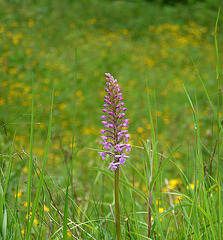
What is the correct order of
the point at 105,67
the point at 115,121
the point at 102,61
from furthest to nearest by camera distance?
the point at 102,61, the point at 105,67, the point at 115,121

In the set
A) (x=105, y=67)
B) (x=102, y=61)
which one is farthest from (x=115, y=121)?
(x=102, y=61)

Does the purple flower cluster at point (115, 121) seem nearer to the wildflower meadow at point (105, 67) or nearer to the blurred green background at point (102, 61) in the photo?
the wildflower meadow at point (105, 67)

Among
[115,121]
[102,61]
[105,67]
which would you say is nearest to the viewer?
[115,121]

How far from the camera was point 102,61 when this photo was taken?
35.4 ft

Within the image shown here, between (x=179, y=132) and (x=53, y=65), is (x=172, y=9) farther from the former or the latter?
(x=179, y=132)

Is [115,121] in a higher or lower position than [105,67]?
higher

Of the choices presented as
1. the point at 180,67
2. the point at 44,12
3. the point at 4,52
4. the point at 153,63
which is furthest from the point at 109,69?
the point at 44,12

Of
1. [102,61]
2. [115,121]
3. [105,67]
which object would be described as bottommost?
[105,67]

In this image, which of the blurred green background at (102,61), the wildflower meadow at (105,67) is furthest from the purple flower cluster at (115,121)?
the blurred green background at (102,61)

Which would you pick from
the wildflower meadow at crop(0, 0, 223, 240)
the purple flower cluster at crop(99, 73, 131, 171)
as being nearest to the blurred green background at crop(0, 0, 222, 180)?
the wildflower meadow at crop(0, 0, 223, 240)

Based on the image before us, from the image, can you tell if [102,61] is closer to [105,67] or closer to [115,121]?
[105,67]

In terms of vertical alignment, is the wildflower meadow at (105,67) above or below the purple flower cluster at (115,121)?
below

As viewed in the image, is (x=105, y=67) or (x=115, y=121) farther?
(x=105, y=67)

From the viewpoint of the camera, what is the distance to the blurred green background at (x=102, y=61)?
7577 mm
